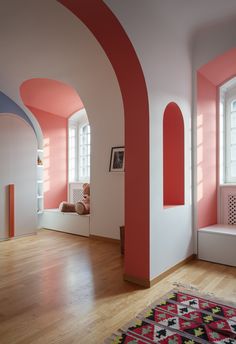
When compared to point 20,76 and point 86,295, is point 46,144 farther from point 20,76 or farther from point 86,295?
point 86,295

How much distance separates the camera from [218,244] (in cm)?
332

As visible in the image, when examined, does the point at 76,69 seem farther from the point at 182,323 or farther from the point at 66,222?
the point at 182,323

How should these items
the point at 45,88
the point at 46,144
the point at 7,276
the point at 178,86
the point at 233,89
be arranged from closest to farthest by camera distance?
the point at 7,276 → the point at 178,86 → the point at 233,89 → the point at 45,88 → the point at 46,144

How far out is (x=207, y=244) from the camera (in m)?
3.42

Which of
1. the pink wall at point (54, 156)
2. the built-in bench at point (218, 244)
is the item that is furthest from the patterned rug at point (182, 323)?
the pink wall at point (54, 156)

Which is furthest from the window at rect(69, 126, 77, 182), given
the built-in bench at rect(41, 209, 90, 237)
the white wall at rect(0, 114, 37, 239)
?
the white wall at rect(0, 114, 37, 239)

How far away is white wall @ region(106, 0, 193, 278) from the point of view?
2.55m

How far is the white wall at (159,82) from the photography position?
2553 millimetres

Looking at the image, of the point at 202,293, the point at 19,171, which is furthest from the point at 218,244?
the point at 19,171

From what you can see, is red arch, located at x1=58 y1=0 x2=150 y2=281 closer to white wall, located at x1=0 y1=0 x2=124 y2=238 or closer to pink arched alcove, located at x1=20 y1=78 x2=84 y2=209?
white wall, located at x1=0 y1=0 x2=124 y2=238

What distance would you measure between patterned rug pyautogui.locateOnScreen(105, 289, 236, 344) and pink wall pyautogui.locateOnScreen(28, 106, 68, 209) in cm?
409

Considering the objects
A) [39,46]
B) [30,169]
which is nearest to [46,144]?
[30,169]

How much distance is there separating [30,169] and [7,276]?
2.48m

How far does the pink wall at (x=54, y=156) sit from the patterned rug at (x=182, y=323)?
4087mm
